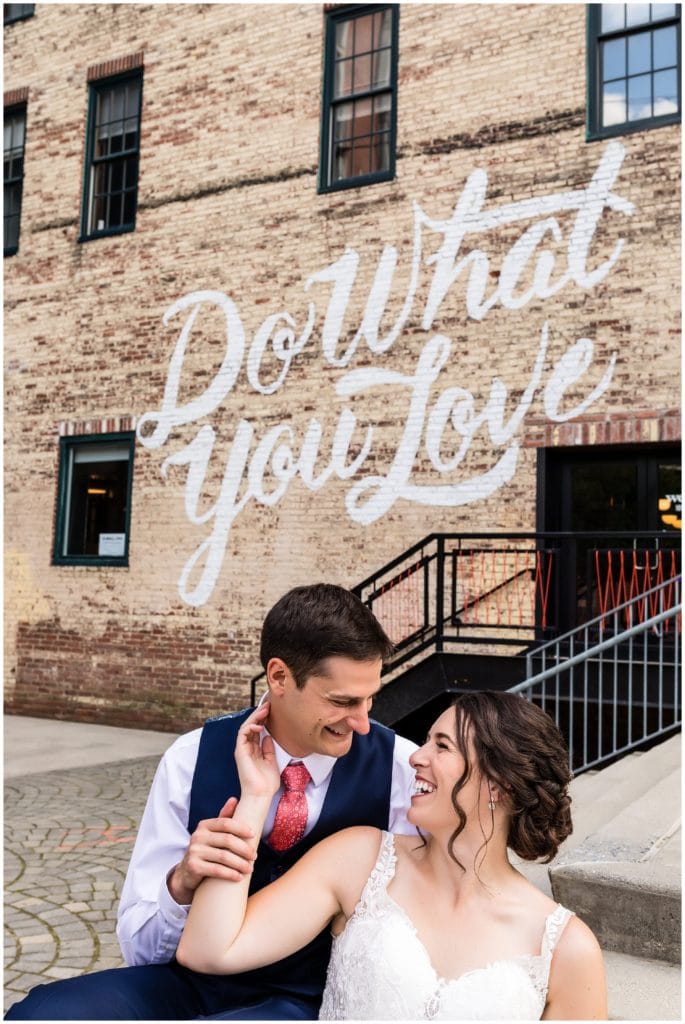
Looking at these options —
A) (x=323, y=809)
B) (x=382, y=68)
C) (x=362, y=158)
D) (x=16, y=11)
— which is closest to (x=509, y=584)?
(x=362, y=158)

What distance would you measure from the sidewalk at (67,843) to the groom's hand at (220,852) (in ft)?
8.25

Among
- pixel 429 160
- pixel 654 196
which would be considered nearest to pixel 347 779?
pixel 654 196

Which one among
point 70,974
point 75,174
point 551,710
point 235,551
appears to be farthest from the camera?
point 75,174

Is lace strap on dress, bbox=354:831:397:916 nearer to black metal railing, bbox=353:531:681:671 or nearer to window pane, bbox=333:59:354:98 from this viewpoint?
black metal railing, bbox=353:531:681:671

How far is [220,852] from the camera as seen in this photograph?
75.2 inches

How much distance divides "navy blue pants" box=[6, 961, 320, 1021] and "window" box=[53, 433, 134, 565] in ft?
32.2

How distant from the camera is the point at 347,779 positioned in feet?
7.42

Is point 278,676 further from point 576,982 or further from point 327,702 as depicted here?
point 576,982

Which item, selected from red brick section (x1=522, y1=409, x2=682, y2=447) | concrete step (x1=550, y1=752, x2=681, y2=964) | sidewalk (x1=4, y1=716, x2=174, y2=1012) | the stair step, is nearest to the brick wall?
red brick section (x1=522, y1=409, x2=682, y2=447)

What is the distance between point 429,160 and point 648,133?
234 cm

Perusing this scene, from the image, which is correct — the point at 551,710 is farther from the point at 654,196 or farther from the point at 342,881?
the point at 342,881

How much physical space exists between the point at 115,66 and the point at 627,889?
483 inches

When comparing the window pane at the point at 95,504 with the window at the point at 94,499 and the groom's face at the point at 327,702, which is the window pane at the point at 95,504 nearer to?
the window at the point at 94,499

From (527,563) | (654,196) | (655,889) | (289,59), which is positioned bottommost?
(655,889)
